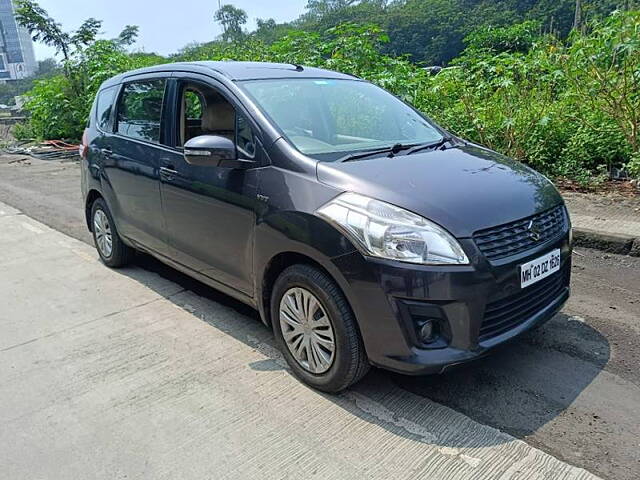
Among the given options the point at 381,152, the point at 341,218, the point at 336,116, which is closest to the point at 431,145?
the point at 381,152

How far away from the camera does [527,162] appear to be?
277 inches

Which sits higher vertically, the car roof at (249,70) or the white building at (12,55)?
the white building at (12,55)

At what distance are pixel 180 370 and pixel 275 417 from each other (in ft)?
2.62

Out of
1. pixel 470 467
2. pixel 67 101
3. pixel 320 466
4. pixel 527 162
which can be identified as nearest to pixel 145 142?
pixel 320 466

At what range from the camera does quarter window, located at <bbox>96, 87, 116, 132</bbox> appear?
4.79 m

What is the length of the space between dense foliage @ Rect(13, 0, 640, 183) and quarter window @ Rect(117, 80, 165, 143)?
4.35m

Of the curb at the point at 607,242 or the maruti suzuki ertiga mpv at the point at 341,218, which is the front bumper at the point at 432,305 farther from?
the curb at the point at 607,242

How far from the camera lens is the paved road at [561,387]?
245 cm

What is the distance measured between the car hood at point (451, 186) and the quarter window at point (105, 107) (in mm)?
2803

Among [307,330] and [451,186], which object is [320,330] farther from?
[451,186]

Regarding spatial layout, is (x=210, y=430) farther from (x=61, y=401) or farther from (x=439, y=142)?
(x=439, y=142)

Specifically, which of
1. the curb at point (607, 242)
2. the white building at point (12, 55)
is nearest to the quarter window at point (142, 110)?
the curb at point (607, 242)

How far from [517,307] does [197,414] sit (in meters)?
1.73

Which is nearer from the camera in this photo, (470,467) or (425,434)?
(470,467)
